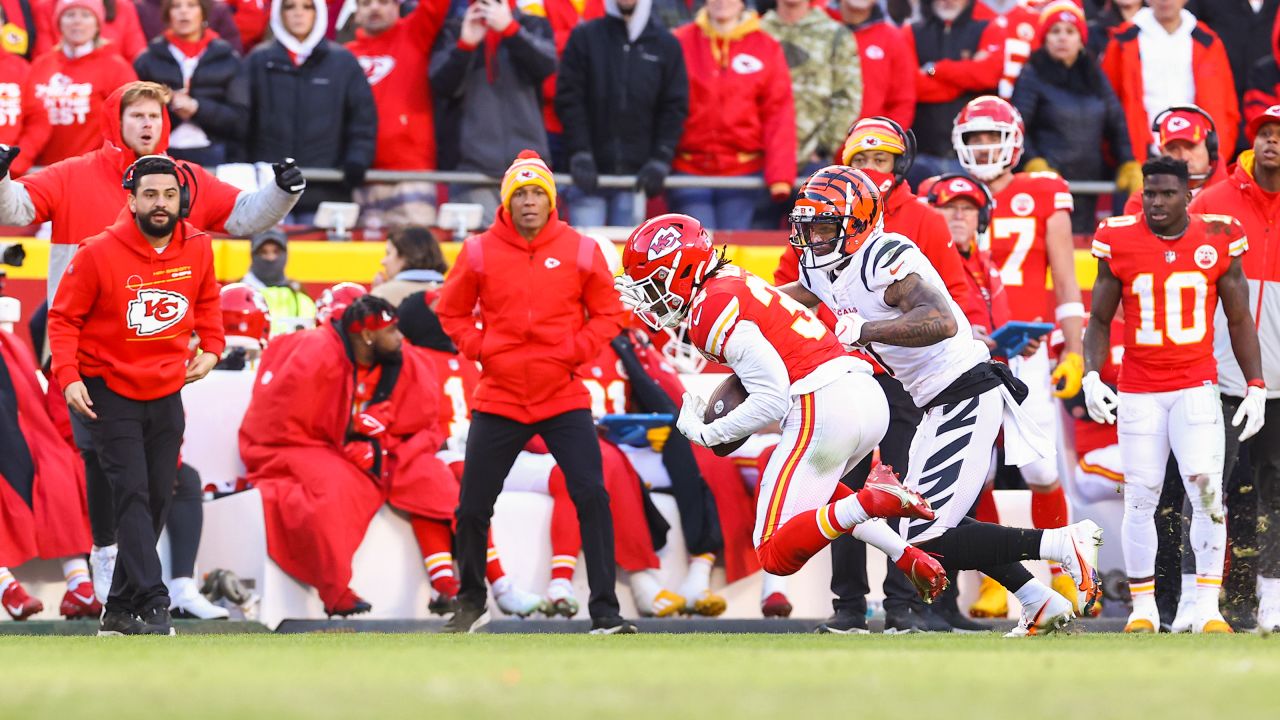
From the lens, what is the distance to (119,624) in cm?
788

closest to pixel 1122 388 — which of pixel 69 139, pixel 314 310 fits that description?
pixel 314 310

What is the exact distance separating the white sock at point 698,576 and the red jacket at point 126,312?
2.90m

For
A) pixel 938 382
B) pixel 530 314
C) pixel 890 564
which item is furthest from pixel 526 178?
pixel 938 382

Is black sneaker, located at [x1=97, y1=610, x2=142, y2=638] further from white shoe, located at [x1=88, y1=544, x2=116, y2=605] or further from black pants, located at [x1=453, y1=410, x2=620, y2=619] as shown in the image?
black pants, located at [x1=453, y1=410, x2=620, y2=619]

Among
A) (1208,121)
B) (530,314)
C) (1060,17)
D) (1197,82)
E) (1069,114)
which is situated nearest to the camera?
(530,314)

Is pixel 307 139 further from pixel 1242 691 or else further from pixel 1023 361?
pixel 1242 691

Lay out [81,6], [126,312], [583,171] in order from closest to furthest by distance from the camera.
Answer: [126,312] → [81,6] → [583,171]

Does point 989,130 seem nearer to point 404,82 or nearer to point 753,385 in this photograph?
point 753,385

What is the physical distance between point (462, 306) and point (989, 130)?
2.79 m

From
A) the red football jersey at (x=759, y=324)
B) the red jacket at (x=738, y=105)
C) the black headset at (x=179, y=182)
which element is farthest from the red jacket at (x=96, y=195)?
the red jacket at (x=738, y=105)

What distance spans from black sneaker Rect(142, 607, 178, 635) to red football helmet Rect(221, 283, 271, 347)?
8.72 ft

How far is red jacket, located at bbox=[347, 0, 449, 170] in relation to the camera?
12.0 metres

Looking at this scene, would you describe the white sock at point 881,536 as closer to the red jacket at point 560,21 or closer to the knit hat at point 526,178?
the knit hat at point 526,178

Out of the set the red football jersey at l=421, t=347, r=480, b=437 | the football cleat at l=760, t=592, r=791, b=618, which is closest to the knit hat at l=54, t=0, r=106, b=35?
the red football jersey at l=421, t=347, r=480, b=437
